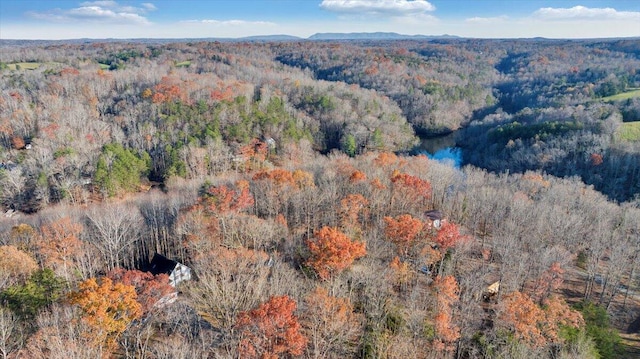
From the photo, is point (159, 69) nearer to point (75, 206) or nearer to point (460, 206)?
point (75, 206)

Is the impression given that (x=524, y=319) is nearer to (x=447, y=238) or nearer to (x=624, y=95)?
(x=447, y=238)

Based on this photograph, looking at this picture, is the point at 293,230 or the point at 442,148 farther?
the point at 442,148

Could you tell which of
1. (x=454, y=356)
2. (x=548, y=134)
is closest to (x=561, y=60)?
(x=548, y=134)

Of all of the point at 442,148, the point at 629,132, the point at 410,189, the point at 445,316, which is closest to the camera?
the point at 445,316

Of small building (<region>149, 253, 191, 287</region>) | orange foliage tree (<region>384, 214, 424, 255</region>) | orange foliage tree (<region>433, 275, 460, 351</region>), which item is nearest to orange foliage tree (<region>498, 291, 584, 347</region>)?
orange foliage tree (<region>433, 275, 460, 351</region>)

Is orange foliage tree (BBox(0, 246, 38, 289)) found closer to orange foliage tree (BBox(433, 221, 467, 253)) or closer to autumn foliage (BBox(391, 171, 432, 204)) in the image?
orange foliage tree (BBox(433, 221, 467, 253))

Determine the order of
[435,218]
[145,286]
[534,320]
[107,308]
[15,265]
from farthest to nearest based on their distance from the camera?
1. [435,218]
2. [15,265]
3. [145,286]
4. [534,320]
5. [107,308]

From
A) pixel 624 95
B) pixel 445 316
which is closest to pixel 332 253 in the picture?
pixel 445 316
